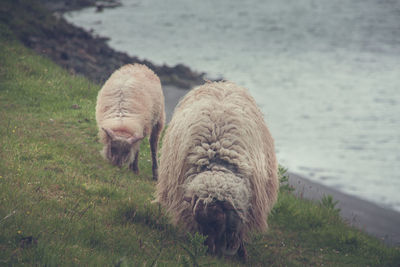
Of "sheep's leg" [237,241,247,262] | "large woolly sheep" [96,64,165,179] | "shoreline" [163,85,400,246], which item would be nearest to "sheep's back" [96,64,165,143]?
"large woolly sheep" [96,64,165,179]

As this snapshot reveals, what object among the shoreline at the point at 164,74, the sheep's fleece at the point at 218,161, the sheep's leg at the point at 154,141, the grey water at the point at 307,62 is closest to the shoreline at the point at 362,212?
the shoreline at the point at 164,74

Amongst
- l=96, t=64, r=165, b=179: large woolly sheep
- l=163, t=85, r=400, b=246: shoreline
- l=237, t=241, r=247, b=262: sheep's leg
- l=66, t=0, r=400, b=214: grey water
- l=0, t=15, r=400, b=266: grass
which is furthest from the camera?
l=66, t=0, r=400, b=214: grey water

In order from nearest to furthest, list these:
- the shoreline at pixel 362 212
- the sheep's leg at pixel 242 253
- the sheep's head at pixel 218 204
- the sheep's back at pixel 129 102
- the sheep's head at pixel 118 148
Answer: the sheep's head at pixel 218 204 < the sheep's leg at pixel 242 253 < the sheep's head at pixel 118 148 < the sheep's back at pixel 129 102 < the shoreline at pixel 362 212

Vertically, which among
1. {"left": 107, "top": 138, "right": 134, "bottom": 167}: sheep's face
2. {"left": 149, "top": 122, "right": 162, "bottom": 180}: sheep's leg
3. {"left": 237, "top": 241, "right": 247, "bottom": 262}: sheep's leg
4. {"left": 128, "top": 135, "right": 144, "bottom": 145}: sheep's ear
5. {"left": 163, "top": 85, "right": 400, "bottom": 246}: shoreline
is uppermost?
{"left": 128, "top": 135, "right": 144, "bottom": 145}: sheep's ear

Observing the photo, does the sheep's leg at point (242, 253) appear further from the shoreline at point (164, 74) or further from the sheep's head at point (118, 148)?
the shoreline at point (164, 74)

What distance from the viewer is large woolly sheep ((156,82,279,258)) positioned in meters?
4.41

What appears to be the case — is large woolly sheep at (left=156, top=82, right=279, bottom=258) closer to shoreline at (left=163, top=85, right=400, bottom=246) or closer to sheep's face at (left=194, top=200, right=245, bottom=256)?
sheep's face at (left=194, top=200, right=245, bottom=256)

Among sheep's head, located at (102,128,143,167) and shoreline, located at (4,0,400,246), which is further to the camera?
shoreline, located at (4,0,400,246)

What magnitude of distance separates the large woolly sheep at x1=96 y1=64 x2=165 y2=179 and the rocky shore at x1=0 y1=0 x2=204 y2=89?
5.65 meters

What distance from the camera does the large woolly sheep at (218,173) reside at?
4.41m

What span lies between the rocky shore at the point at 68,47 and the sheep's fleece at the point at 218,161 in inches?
339

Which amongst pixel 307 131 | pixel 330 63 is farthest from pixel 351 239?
pixel 330 63

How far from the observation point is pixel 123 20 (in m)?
42.0

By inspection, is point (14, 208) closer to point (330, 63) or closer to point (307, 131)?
point (307, 131)
